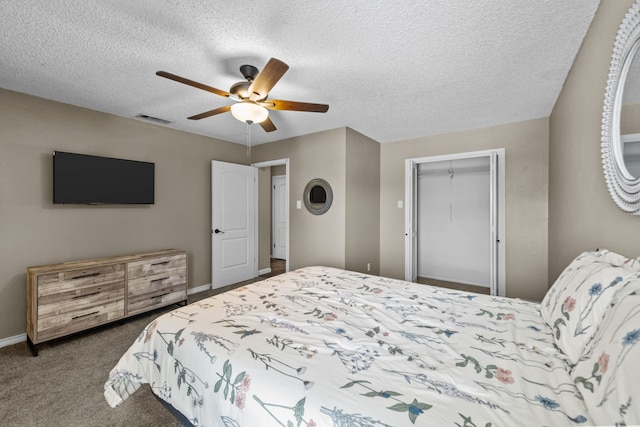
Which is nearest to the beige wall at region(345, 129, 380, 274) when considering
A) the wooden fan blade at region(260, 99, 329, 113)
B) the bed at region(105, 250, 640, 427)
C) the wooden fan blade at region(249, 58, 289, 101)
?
the wooden fan blade at region(260, 99, 329, 113)

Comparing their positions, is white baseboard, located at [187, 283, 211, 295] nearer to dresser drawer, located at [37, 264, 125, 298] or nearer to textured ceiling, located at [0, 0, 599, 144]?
dresser drawer, located at [37, 264, 125, 298]

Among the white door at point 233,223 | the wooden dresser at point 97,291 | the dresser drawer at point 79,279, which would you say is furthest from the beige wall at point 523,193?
the dresser drawer at point 79,279

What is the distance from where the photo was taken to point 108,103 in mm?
2850

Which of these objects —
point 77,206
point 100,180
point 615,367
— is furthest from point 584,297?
point 77,206

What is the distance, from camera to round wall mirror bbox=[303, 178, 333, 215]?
12.4ft

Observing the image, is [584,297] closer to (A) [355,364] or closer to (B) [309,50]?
(A) [355,364]

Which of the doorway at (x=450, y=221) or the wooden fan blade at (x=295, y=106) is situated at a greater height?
the wooden fan blade at (x=295, y=106)

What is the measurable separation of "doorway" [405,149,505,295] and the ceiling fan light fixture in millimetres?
2801

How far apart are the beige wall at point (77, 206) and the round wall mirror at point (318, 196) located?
162 centimetres

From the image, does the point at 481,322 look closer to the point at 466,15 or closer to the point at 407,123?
the point at 466,15

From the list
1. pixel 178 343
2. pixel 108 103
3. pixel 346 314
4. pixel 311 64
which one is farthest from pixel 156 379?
pixel 108 103

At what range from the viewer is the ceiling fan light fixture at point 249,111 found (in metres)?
1.99

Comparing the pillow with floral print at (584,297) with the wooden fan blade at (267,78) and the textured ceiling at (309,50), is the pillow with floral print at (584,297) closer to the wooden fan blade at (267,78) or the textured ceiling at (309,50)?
the textured ceiling at (309,50)

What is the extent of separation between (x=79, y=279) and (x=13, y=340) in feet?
2.78
